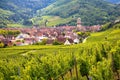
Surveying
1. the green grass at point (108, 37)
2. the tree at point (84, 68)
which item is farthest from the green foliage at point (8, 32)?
the tree at point (84, 68)

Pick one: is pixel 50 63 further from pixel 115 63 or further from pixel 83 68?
pixel 115 63

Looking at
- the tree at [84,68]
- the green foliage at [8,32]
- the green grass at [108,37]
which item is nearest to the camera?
the tree at [84,68]

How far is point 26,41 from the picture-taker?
501 ft

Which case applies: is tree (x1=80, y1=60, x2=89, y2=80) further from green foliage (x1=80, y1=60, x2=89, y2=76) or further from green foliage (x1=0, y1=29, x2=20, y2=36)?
green foliage (x1=0, y1=29, x2=20, y2=36)

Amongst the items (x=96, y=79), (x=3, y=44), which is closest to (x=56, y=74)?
(x=96, y=79)

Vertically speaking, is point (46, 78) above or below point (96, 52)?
below

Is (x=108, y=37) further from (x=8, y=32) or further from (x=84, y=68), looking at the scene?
(x=8, y=32)

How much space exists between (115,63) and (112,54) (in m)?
2.13

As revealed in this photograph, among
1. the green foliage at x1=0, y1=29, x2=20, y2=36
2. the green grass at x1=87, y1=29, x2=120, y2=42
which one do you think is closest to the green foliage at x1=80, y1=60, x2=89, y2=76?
the green grass at x1=87, y1=29, x2=120, y2=42

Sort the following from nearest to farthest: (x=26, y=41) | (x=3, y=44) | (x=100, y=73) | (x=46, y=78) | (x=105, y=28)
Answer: (x=100, y=73)
(x=46, y=78)
(x=3, y=44)
(x=26, y=41)
(x=105, y=28)

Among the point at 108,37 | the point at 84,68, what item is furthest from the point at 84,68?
the point at 108,37

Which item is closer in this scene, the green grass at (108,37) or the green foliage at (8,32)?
the green grass at (108,37)

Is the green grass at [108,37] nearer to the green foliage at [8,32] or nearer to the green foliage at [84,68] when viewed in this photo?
the green foliage at [84,68]

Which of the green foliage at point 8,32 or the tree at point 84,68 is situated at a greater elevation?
the green foliage at point 8,32
